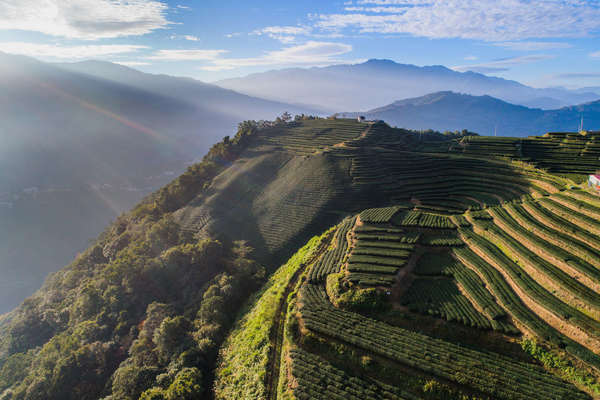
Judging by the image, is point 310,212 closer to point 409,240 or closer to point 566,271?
point 409,240

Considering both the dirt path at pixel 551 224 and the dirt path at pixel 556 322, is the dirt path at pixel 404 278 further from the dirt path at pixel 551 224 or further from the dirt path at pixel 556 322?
the dirt path at pixel 551 224

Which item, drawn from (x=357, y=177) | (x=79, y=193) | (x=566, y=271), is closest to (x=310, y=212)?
(x=357, y=177)

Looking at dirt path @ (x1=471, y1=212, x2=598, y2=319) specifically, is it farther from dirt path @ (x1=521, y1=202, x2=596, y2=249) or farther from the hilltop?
dirt path @ (x1=521, y1=202, x2=596, y2=249)

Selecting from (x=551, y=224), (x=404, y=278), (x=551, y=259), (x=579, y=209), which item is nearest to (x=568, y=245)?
(x=551, y=259)

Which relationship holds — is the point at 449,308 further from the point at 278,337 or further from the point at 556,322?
the point at 278,337

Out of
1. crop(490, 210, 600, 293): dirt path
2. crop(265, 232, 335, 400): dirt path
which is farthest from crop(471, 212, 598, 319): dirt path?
crop(265, 232, 335, 400): dirt path
